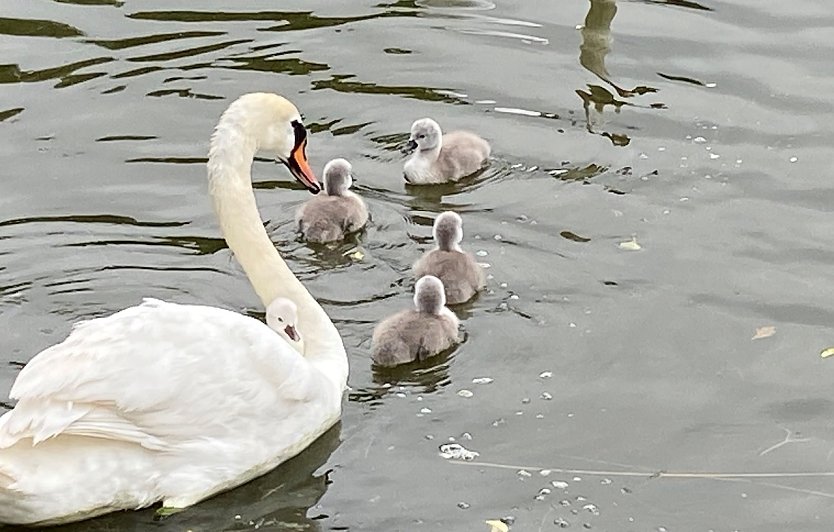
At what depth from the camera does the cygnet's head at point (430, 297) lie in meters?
7.61

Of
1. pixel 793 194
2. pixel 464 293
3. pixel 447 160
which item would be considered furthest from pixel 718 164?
pixel 464 293

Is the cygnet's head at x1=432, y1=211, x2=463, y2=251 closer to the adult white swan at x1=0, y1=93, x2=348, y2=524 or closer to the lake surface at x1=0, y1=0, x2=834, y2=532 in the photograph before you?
the lake surface at x1=0, y1=0, x2=834, y2=532

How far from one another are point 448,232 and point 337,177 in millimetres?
984

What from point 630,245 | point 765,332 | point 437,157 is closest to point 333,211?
point 437,157

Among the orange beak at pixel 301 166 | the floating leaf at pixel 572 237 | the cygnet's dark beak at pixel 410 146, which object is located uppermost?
the orange beak at pixel 301 166

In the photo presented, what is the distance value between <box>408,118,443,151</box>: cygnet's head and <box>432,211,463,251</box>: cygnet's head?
1.27 meters

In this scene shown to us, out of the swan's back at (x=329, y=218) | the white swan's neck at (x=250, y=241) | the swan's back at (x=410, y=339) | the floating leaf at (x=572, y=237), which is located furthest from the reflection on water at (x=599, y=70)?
the white swan's neck at (x=250, y=241)

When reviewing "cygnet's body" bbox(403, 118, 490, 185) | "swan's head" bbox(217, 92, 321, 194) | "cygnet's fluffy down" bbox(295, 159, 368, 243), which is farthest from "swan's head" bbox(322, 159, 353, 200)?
"swan's head" bbox(217, 92, 321, 194)

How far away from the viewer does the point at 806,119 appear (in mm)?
10148

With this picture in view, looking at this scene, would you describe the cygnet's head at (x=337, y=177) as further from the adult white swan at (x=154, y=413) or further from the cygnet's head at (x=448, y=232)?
the adult white swan at (x=154, y=413)

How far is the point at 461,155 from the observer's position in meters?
9.52

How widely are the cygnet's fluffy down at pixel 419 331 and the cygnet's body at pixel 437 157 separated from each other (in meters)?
1.85

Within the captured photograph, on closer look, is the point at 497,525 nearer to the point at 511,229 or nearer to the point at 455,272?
the point at 455,272

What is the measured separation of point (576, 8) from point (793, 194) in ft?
12.0
